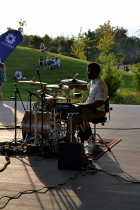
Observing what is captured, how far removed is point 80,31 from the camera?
152 ft

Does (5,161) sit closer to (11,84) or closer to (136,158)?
(136,158)

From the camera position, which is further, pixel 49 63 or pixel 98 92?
pixel 49 63

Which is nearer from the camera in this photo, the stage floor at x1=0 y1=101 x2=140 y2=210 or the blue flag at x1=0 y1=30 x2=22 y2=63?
the stage floor at x1=0 y1=101 x2=140 y2=210

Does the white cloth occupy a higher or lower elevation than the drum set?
higher

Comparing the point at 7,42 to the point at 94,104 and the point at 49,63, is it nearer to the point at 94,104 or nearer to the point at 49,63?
the point at 94,104

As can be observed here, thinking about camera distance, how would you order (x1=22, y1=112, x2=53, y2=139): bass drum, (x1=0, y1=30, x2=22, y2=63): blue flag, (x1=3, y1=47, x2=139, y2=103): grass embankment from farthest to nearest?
(x1=3, y1=47, x2=139, y2=103): grass embankment < (x1=0, y1=30, x2=22, y2=63): blue flag < (x1=22, y1=112, x2=53, y2=139): bass drum

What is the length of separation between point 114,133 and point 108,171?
3.01m

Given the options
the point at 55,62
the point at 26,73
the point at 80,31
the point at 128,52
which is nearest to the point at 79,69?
the point at 55,62

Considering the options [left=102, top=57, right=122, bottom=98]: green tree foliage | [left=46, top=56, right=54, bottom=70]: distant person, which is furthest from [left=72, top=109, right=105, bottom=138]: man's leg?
[left=46, top=56, right=54, bottom=70]: distant person

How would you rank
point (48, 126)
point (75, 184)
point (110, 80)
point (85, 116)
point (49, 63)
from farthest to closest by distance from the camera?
point (49, 63) → point (110, 80) → point (48, 126) → point (85, 116) → point (75, 184)

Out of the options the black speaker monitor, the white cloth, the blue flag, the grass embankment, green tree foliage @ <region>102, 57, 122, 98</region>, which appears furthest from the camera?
the grass embankment

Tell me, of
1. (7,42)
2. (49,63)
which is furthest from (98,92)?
(49,63)

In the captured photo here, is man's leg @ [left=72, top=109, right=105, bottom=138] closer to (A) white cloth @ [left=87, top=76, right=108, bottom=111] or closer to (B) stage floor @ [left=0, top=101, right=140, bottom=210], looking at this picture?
(A) white cloth @ [left=87, top=76, right=108, bottom=111]

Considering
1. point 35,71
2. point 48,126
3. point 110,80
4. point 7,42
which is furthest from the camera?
point 35,71
